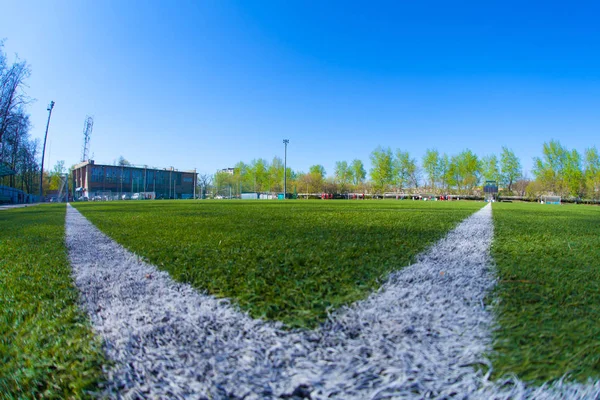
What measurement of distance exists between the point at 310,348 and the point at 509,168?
50372 mm

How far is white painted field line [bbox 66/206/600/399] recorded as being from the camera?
0.67 meters

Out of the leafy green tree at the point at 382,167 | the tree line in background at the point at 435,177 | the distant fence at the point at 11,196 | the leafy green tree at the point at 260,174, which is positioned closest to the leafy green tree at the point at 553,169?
the tree line in background at the point at 435,177

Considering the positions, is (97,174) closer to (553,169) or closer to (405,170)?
(405,170)

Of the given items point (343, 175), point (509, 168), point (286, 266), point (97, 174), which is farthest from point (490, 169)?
point (97, 174)

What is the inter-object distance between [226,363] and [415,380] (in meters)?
0.43

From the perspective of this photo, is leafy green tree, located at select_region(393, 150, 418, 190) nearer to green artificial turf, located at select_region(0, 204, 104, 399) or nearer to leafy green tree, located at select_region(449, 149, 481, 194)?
leafy green tree, located at select_region(449, 149, 481, 194)

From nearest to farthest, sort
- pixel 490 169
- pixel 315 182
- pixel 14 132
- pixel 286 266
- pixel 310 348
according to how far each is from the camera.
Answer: pixel 310 348
pixel 286 266
pixel 14 132
pixel 490 169
pixel 315 182

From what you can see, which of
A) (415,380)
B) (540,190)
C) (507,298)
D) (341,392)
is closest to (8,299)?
(341,392)

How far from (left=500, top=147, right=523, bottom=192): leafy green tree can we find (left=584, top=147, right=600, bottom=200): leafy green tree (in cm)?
665

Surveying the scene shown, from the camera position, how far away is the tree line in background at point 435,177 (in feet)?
127

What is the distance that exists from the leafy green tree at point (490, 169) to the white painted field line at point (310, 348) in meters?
49.7

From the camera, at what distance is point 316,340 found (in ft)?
2.78

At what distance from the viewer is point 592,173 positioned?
38094 millimetres

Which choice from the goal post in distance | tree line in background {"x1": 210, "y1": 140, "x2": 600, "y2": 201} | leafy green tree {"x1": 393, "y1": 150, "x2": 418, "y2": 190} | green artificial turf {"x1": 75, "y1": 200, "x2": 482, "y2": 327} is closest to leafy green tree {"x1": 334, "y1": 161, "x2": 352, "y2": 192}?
tree line in background {"x1": 210, "y1": 140, "x2": 600, "y2": 201}
